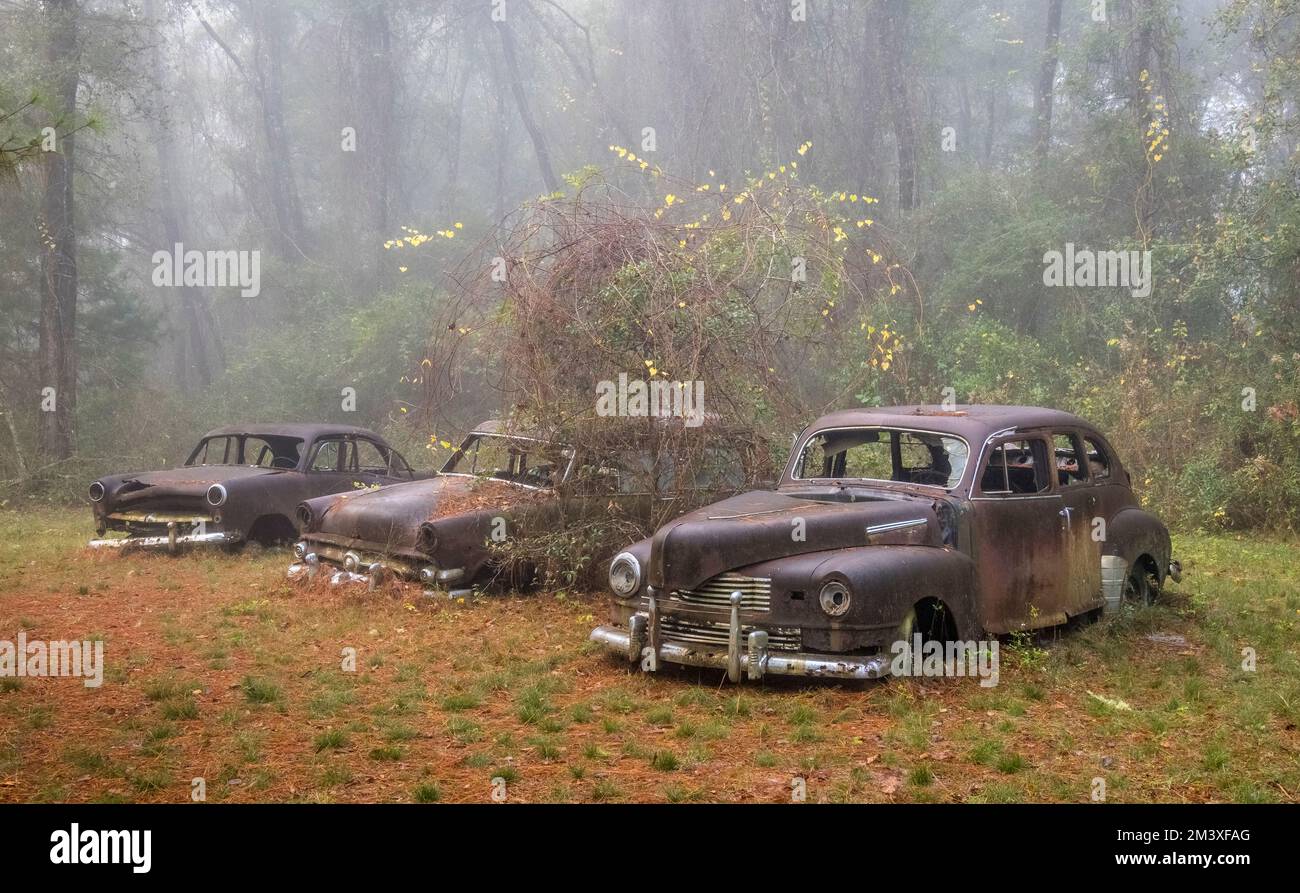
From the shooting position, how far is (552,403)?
31.4 feet

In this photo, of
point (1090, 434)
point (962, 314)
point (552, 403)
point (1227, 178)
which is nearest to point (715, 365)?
point (552, 403)

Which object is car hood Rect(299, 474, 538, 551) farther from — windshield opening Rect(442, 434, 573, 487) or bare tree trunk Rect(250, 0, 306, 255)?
bare tree trunk Rect(250, 0, 306, 255)

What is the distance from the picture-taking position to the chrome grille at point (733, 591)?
6477mm

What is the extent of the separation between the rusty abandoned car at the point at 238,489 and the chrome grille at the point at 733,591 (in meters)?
6.72

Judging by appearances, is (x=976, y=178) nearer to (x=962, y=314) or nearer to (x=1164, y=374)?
(x=962, y=314)

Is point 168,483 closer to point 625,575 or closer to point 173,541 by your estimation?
point 173,541

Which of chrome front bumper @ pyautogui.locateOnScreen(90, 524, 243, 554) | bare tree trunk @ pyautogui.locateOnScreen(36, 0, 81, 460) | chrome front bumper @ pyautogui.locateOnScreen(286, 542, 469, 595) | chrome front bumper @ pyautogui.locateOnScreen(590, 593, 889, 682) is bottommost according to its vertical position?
chrome front bumper @ pyautogui.locateOnScreen(590, 593, 889, 682)

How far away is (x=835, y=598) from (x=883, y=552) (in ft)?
Result: 1.51

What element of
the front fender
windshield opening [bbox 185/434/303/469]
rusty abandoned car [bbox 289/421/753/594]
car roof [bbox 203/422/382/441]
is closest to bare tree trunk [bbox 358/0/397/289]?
windshield opening [bbox 185/434/303/469]

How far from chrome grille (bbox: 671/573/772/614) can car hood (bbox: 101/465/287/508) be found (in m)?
6.96

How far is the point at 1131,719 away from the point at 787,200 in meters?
7.21

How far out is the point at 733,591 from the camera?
6.55 meters

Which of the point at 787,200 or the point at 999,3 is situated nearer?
the point at 787,200

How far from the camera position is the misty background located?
14883 millimetres
